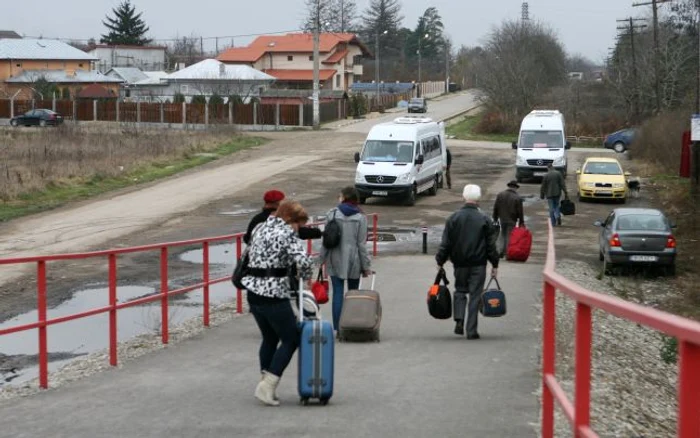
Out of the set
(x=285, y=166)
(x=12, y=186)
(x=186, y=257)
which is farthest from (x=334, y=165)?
(x=186, y=257)

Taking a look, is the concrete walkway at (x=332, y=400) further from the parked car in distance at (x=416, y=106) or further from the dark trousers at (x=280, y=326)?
the parked car in distance at (x=416, y=106)

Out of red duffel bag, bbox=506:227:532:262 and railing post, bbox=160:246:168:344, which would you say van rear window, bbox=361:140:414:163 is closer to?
red duffel bag, bbox=506:227:532:262

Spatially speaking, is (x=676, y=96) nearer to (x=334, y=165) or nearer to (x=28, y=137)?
(x=334, y=165)

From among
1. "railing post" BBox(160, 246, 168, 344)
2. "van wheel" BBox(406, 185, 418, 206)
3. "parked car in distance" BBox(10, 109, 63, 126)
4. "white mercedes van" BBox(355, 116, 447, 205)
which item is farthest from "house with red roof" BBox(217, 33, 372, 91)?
"railing post" BBox(160, 246, 168, 344)

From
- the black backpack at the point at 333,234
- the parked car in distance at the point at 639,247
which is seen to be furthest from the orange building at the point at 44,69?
the black backpack at the point at 333,234

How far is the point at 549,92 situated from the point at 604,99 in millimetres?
6131

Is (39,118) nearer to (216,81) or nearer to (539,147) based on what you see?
(216,81)

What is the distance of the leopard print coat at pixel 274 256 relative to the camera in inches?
319

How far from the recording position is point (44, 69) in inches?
4094

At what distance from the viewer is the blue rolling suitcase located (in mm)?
8242

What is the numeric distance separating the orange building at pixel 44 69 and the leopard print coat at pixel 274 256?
3381 inches

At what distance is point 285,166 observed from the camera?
46844mm

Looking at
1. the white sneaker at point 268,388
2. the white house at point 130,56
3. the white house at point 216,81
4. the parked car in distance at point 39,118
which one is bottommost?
the white sneaker at point 268,388

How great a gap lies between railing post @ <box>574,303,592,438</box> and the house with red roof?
104877 millimetres
